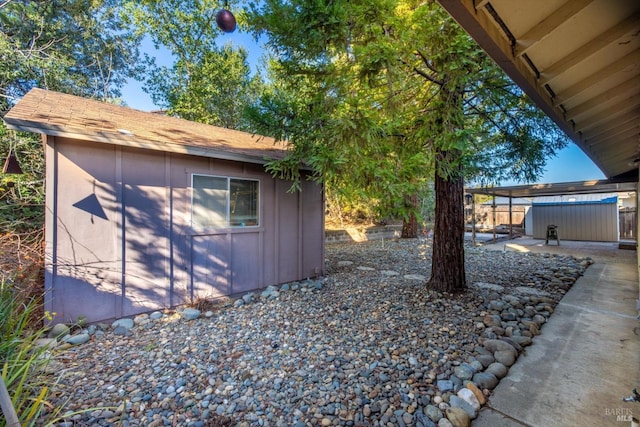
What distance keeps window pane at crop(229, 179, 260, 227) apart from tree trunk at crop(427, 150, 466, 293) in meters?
3.43

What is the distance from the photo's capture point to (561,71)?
2.07m

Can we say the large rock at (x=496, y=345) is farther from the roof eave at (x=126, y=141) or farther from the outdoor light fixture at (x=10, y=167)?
the outdoor light fixture at (x=10, y=167)

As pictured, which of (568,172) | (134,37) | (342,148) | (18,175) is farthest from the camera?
(568,172)

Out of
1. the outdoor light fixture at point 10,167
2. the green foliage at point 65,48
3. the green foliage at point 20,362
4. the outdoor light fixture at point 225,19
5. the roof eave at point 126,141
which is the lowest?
the green foliage at point 20,362

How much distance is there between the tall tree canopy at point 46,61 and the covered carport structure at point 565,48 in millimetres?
6433

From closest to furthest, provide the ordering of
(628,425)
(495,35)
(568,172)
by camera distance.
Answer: (495,35), (628,425), (568,172)

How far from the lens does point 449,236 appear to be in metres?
4.59

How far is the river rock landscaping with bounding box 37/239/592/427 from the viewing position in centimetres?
220

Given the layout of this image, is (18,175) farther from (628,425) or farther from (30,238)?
(628,425)

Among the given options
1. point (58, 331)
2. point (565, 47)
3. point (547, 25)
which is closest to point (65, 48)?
point (58, 331)

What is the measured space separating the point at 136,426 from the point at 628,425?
3601mm

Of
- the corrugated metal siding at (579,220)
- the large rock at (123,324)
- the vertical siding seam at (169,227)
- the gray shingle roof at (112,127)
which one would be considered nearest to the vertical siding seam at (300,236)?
the gray shingle roof at (112,127)

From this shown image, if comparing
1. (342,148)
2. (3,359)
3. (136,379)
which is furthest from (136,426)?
(342,148)

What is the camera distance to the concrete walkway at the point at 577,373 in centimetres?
201
